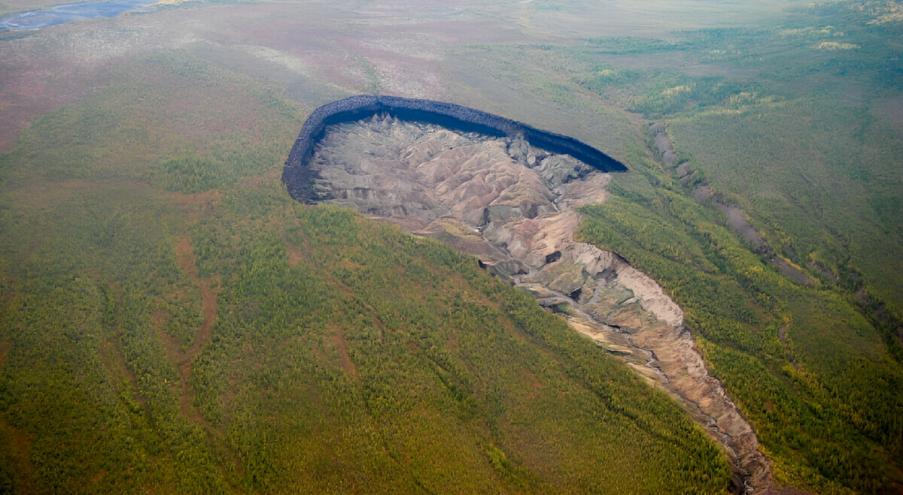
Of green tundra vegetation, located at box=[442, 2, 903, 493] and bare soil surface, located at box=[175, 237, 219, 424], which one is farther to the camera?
green tundra vegetation, located at box=[442, 2, 903, 493]

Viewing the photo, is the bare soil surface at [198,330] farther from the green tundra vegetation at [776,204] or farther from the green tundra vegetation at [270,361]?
the green tundra vegetation at [776,204]

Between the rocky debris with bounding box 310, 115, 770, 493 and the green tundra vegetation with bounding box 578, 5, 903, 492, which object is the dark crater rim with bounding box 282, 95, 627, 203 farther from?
the green tundra vegetation with bounding box 578, 5, 903, 492

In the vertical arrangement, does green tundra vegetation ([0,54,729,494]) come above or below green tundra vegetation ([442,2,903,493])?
below

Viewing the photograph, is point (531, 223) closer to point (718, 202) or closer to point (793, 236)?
point (718, 202)

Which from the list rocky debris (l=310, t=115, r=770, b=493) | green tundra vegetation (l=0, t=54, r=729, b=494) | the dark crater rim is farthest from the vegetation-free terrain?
the dark crater rim

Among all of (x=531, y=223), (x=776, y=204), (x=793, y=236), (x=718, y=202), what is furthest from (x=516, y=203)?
(x=776, y=204)

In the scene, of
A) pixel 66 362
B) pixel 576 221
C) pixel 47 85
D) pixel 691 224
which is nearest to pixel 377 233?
pixel 576 221

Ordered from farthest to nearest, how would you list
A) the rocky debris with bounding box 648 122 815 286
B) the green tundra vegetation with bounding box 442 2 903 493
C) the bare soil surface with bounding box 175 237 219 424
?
the rocky debris with bounding box 648 122 815 286 → the green tundra vegetation with bounding box 442 2 903 493 → the bare soil surface with bounding box 175 237 219 424
